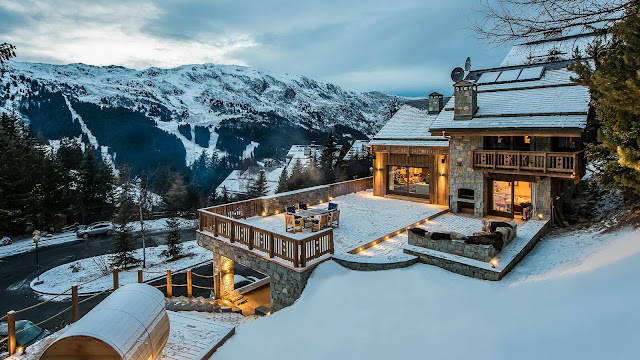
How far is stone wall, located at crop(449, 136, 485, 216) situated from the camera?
13508 mm

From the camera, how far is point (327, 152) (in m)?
41.0

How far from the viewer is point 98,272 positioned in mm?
22922

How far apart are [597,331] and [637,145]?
215 inches

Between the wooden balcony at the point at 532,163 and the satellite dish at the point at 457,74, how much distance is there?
4.30m

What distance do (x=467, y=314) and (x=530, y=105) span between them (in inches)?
382

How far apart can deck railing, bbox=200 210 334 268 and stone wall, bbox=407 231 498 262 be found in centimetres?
232

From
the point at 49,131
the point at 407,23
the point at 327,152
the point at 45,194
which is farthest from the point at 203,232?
the point at 49,131

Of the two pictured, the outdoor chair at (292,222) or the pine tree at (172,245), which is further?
the pine tree at (172,245)

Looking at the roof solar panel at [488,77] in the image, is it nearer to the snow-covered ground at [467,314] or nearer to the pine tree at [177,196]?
the snow-covered ground at [467,314]

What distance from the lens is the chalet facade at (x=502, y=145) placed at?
11.8 m

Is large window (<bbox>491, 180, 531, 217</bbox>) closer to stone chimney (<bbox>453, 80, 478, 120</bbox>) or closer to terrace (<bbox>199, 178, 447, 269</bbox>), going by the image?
terrace (<bbox>199, 178, 447, 269</bbox>)

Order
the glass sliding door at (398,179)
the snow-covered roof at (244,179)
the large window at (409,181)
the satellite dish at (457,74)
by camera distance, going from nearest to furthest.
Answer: the satellite dish at (457,74), the large window at (409,181), the glass sliding door at (398,179), the snow-covered roof at (244,179)

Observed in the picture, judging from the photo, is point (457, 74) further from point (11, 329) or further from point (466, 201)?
point (11, 329)

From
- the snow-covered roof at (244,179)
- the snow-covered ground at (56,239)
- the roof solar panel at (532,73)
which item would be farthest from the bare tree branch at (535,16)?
the snow-covered roof at (244,179)
